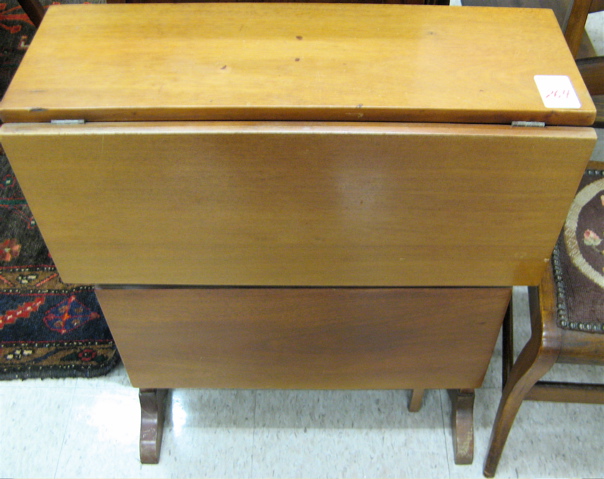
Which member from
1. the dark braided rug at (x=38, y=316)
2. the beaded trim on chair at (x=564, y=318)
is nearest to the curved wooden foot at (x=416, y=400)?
the beaded trim on chair at (x=564, y=318)

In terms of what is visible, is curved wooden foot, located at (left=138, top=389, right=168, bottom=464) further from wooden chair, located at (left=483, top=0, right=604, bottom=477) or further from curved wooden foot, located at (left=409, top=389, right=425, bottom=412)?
wooden chair, located at (left=483, top=0, right=604, bottom=477)

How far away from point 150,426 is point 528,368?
75cm

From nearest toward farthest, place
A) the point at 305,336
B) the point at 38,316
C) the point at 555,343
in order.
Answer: the point at 555,343 < the point at 305,336 < the point at 38,316

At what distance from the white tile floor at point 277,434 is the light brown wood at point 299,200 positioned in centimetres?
50

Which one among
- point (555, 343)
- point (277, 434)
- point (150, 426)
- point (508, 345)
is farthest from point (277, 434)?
point (555, 343)

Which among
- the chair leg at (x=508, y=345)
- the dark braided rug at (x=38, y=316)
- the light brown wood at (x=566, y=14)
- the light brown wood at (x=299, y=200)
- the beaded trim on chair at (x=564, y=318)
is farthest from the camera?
the dark braided rug at (x=38, y=316)

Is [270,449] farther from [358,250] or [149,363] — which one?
[358,250]

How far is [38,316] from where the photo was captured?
4.74 ft

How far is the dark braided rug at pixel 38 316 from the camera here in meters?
1.36

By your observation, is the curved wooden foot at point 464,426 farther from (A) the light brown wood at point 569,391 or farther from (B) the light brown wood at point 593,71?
(B) the light brown wood at point 593,71

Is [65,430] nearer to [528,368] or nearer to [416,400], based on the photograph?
[416,400]

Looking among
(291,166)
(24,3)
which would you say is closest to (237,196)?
(291,166)

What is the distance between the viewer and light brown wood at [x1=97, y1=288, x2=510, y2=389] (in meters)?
0.97

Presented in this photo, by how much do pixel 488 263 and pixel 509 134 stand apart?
0.76 ft
